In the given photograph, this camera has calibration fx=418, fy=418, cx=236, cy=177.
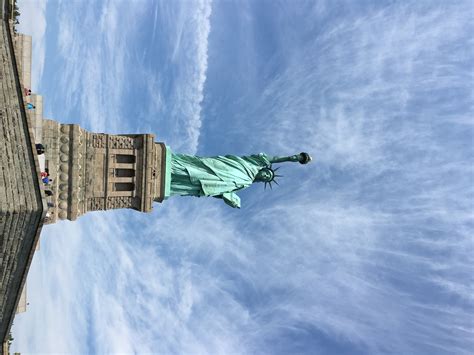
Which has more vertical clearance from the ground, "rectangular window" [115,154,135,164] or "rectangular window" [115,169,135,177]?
"rectangular window" [115,154,135,164]

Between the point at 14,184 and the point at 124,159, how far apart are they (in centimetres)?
591

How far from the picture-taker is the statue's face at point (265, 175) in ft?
83.9

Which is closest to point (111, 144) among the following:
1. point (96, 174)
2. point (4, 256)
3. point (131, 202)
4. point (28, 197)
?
point (96, 174)

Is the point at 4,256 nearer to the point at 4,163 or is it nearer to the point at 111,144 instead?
the point at 4,163

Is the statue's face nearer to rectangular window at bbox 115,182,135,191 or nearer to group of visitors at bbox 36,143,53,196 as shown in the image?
rectangular window at bbox 115,182,135,191

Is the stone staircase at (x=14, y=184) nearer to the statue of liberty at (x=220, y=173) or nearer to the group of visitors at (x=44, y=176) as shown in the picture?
the group of visitors at (x=44, y=176)

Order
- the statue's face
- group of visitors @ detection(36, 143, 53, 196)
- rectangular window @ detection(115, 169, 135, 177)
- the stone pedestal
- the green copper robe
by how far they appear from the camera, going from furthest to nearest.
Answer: the statue's face → the green copper robe → rectangular window @ detection(115, 169, 135, 177) → the stone pedestal → group of visitors @ detection(36, 143, 53, 196)

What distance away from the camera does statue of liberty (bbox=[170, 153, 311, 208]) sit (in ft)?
76.0

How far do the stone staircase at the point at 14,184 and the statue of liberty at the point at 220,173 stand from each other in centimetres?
771

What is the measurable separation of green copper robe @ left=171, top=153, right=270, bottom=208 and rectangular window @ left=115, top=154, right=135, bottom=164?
2.31 m

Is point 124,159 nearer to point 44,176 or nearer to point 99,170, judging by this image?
point 99,170

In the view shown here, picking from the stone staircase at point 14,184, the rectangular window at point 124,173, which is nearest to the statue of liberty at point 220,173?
the rectangular window at point 124,173

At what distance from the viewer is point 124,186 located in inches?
856

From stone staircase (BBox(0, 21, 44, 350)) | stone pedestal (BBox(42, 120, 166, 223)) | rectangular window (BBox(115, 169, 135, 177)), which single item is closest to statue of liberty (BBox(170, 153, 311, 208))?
stone pedestal (BBox(42, 120, 166, 223))
